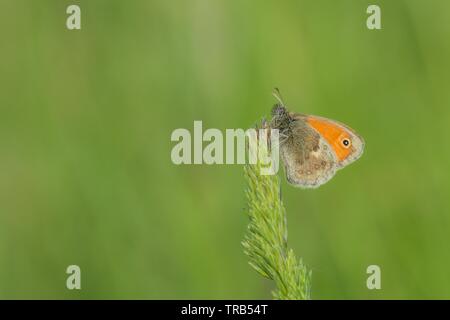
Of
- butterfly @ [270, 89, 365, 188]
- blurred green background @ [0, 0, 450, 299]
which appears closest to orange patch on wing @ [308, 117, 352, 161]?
butterfly @ [270, 89, 365, 188]

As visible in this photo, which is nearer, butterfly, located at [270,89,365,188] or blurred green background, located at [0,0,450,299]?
butterfly, located at [270,89,365,188]

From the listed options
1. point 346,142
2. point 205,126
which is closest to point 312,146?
point 346,142

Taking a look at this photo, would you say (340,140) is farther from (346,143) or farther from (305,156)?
(305,156)

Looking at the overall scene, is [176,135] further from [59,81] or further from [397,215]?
[397,215]

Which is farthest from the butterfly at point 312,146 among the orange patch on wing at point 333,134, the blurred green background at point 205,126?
the blurred green background at point 205,126

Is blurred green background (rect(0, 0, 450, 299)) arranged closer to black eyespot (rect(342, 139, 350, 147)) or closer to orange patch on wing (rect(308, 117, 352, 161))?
orange patch on wing (rect(308, 117, 352, 161))

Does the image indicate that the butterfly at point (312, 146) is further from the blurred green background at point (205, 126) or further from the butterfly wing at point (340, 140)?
the blurred green background at point (205, 126)

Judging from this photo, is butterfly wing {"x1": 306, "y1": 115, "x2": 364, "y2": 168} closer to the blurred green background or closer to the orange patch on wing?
the orange patch on wing
